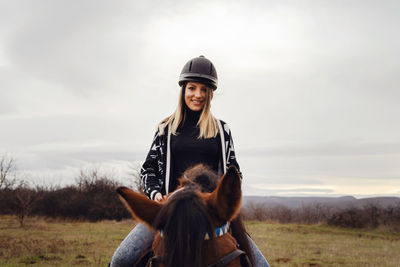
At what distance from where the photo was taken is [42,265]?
29.2 ft

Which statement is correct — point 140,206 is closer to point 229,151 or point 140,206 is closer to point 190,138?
point 190,138

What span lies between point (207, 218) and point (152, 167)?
58.6 inches

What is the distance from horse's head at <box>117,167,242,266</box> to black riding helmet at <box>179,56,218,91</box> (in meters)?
1.30

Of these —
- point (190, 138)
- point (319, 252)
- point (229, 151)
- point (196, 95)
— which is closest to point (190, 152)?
point (190, 138)

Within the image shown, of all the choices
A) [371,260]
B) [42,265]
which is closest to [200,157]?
[42,265]

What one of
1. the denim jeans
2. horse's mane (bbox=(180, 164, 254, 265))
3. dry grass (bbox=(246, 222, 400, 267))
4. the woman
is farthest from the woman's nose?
dry grass (bbox=(246, 222, 400, 267))

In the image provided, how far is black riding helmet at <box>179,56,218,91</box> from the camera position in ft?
9.83

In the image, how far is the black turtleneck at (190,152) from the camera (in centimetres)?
294

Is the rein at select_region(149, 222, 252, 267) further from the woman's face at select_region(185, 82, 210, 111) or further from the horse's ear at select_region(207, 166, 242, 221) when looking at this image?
the woman's face at select_region(185, 82, 210, 111)

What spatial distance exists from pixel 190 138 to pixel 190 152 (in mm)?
139

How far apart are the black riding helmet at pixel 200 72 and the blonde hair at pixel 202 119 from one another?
109 mm

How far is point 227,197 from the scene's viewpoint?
1811mm

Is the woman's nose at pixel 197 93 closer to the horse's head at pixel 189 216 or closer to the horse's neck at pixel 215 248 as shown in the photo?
the horse's head at pixel 189 216

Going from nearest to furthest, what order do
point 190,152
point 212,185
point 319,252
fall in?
point 212,185 → point 190,152 → point 319,252
